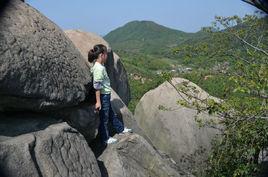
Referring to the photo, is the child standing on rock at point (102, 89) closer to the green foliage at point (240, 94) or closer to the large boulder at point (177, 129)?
the green foliage at point (240, 94)

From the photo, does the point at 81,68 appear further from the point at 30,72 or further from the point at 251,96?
the point at 251,96

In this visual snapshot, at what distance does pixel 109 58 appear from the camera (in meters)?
10.2

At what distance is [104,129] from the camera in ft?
24.8

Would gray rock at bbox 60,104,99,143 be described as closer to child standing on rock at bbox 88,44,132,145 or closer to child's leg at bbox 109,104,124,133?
child standing on rock at bbox 88,44,132,145

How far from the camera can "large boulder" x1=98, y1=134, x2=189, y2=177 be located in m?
7.00

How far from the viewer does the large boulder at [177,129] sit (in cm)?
1074

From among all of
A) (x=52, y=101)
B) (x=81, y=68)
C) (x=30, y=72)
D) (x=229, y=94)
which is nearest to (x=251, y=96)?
(x=229, y=94)

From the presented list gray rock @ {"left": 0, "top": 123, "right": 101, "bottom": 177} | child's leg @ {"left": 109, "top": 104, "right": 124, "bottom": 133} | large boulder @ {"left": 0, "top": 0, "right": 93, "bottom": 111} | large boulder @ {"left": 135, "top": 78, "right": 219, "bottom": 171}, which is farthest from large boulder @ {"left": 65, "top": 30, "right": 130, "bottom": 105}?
gray rock @ {"left": 0, "top": 123, "right": 101, "bottom": 177}

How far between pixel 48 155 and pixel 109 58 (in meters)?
5.07

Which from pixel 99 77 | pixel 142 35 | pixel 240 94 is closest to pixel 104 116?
pixel 99 77

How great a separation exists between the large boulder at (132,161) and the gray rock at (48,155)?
0.76 meters

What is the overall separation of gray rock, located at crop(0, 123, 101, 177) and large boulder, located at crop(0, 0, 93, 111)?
0.42 meters

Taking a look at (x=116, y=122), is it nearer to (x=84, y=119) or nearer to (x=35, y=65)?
(x=84, y=119)

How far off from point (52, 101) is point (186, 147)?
18.0ft
